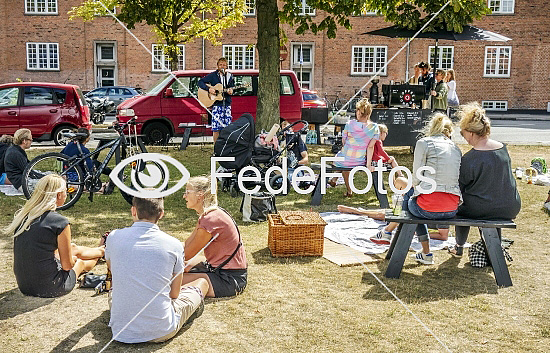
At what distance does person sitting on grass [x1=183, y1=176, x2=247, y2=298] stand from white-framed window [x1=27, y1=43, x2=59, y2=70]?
32.7 meters

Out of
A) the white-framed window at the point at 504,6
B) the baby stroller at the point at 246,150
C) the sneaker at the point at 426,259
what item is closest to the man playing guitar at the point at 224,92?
the baby stroller at the point at 246,150

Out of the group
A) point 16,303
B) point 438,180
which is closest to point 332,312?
point 438,180

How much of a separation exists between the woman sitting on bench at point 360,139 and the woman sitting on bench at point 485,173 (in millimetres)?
2890

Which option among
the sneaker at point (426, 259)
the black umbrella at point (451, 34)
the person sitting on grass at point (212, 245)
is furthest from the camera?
the black umbrella at point (451, 34)

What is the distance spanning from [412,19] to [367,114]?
6.78 metres

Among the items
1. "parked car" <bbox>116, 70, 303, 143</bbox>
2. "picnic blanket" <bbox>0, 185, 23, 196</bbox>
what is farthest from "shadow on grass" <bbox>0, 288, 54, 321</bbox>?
"parked car" <bbox>116, 70, 303, 143</bbox>

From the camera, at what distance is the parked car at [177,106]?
16.2m

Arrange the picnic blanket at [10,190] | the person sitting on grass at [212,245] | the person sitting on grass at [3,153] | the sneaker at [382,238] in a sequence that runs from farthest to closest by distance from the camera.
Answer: the person sitting on grass at [3,153], the picnic blanket at [10,190], the sneaker at [382,238], the person sitting on grass at [212,245]

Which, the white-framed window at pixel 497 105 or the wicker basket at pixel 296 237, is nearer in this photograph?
the wicker basket at pixel 296 237

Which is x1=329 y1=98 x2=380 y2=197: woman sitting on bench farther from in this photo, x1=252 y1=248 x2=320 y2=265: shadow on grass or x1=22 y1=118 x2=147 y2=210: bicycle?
x1=22 y1=118 x2=147 y2=210: bicycle

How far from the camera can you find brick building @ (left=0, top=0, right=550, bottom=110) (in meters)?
34.9

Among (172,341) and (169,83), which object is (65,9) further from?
(172,341)

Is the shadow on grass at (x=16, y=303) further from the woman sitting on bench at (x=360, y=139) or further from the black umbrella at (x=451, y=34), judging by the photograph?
the black umbrella at (x=451, y=34)

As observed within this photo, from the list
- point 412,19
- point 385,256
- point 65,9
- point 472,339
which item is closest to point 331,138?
point 412,19
